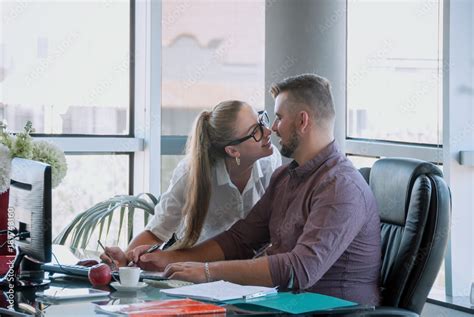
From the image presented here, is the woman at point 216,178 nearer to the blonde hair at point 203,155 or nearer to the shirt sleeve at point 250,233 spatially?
the blonde hair at point 203,155

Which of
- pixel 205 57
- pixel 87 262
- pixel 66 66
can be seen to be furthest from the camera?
pixel 205 57

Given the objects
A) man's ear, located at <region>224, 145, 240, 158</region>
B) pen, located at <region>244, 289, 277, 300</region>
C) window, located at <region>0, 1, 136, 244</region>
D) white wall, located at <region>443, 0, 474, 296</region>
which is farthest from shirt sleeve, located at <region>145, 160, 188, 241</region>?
window, located at <region>0, 1, 136, 244</region>

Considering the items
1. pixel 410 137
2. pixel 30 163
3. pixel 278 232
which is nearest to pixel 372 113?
pixel 410 137

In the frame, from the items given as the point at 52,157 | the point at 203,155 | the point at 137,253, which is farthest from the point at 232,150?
the point at 52,157

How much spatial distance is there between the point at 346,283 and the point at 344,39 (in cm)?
222

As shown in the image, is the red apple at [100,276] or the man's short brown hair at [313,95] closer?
the red apple at [100,276]

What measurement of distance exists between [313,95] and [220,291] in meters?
0.90

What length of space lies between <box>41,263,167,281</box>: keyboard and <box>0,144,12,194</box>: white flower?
324mm

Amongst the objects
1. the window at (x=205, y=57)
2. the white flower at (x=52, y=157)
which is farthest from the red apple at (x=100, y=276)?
the window at (x=205, y=57)

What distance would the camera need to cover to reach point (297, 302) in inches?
95.7

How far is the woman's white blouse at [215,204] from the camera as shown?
3617 millimetres

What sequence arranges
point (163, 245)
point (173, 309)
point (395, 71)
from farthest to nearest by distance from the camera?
point (395, 71) → point (163, 245) → point (173, 309)

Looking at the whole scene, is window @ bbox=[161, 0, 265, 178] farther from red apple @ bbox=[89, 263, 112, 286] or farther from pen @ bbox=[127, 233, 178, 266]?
red apple @ bbox=[89, 263, 112, 286]

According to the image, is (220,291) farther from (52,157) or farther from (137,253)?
(52,157)
